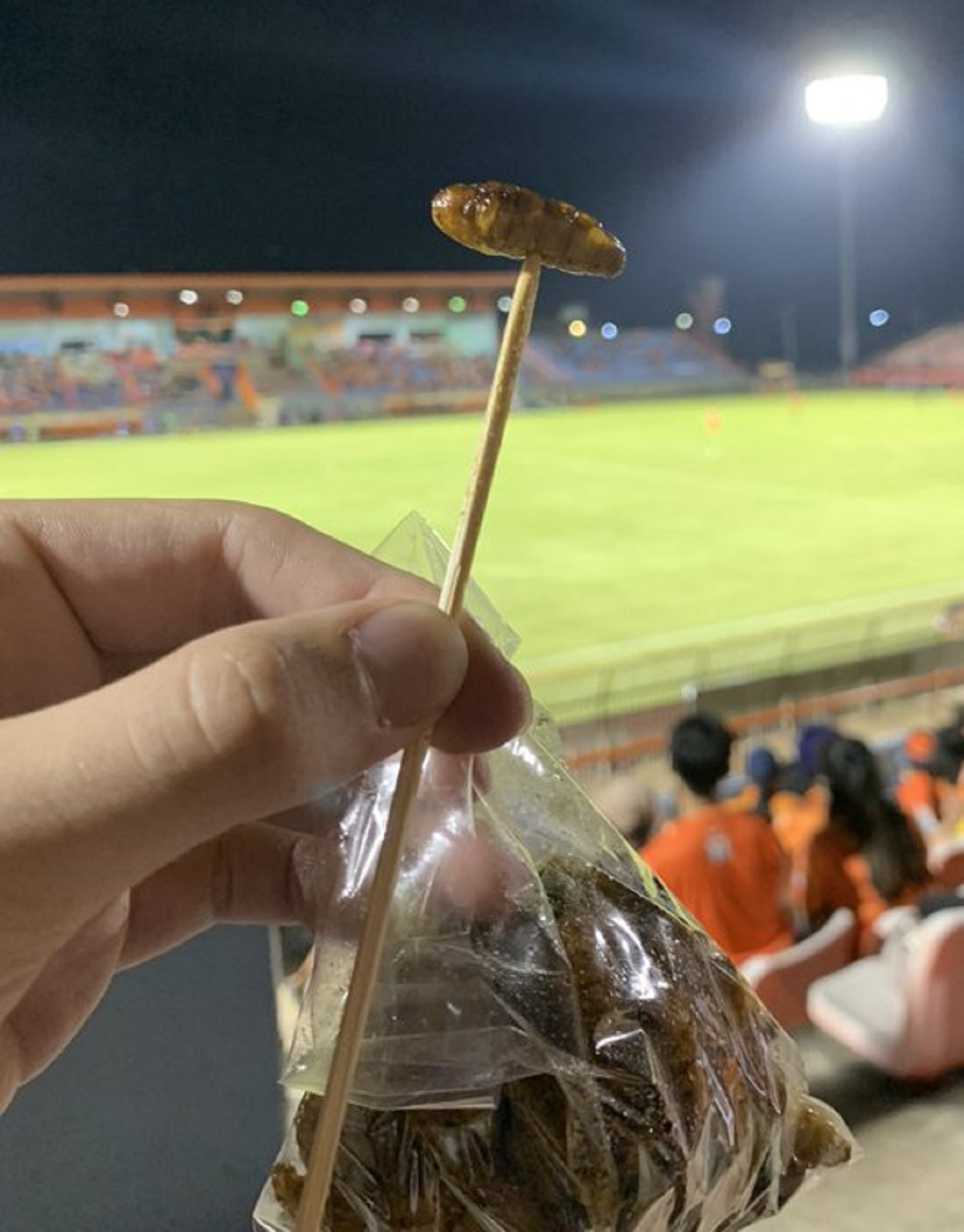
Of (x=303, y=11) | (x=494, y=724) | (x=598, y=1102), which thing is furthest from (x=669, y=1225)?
(x=303, y=11)

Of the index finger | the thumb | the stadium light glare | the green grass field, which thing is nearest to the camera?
the thumb

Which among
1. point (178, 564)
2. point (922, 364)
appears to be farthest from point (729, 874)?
point (922, 364)

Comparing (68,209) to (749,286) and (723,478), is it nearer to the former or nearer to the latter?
(723,478)

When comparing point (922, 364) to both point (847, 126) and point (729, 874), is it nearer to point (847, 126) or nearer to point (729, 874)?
point (847, 126)

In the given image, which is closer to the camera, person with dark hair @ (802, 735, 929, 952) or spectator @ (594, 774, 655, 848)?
person with dark hair @ (802, 735, 929, 952)

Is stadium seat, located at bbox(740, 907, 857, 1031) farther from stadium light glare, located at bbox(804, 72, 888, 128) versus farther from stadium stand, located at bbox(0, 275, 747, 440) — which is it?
stadium light glare, located at bbox(804, 72, 888, 128)

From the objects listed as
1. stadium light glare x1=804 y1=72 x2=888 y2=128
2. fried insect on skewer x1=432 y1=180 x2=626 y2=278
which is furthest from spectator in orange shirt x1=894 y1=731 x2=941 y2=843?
stadium light glare x1=804 y1=72 x2=888 y2=128
